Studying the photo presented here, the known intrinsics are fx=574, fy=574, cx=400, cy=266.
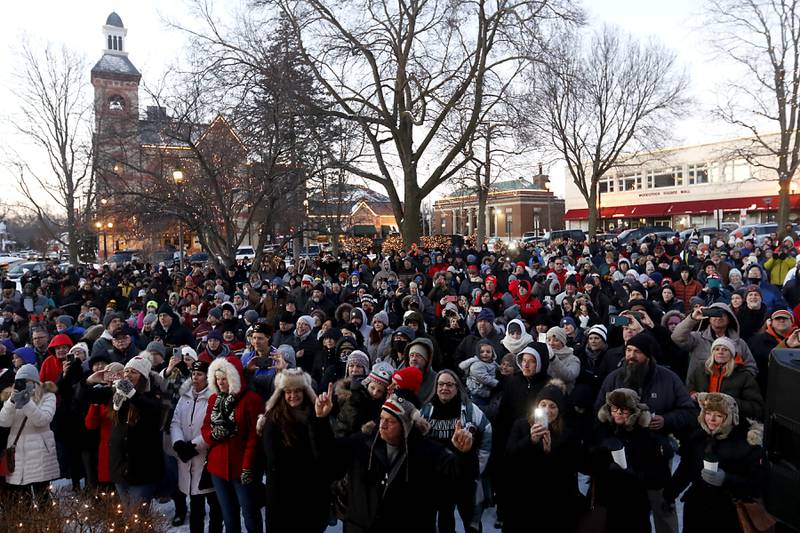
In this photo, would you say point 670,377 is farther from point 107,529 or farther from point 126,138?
point 126,138

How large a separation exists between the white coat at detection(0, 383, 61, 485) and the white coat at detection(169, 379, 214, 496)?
1.13 metres

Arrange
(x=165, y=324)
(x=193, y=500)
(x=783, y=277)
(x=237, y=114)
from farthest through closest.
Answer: (x=237, y=114) < (x=783, y=277) < (x=165, y=324) < (x=193, y=500)

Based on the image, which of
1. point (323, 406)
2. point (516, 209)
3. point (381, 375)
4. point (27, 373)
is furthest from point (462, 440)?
point (516, 209)

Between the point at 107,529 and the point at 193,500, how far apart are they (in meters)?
1.42

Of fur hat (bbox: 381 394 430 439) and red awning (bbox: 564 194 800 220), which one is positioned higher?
red awning (bbox: 564 194 800 220)

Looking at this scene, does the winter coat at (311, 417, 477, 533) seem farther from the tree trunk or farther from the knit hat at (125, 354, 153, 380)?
the tree trunk

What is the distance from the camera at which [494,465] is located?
4.98 metres

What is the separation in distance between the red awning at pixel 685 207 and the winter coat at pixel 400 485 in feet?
162

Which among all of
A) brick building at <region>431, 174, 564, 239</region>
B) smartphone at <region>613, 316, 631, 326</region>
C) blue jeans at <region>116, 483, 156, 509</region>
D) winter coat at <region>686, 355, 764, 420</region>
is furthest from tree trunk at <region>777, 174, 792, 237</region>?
brick building at <region>431, 174, 564, 239</region>

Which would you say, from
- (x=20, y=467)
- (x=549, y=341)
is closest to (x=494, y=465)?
(x=549, y=341)

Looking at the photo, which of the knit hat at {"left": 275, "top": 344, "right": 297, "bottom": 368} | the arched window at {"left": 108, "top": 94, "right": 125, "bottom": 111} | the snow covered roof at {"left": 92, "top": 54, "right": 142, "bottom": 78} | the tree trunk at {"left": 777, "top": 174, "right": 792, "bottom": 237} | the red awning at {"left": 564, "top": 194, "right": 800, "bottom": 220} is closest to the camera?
the knit hat at {"left": 275, "top": 344, "right": 297, "bottom": 368}

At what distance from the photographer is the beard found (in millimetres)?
4469

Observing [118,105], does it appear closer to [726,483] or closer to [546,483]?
[546,483]

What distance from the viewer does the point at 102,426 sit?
16.3ft
